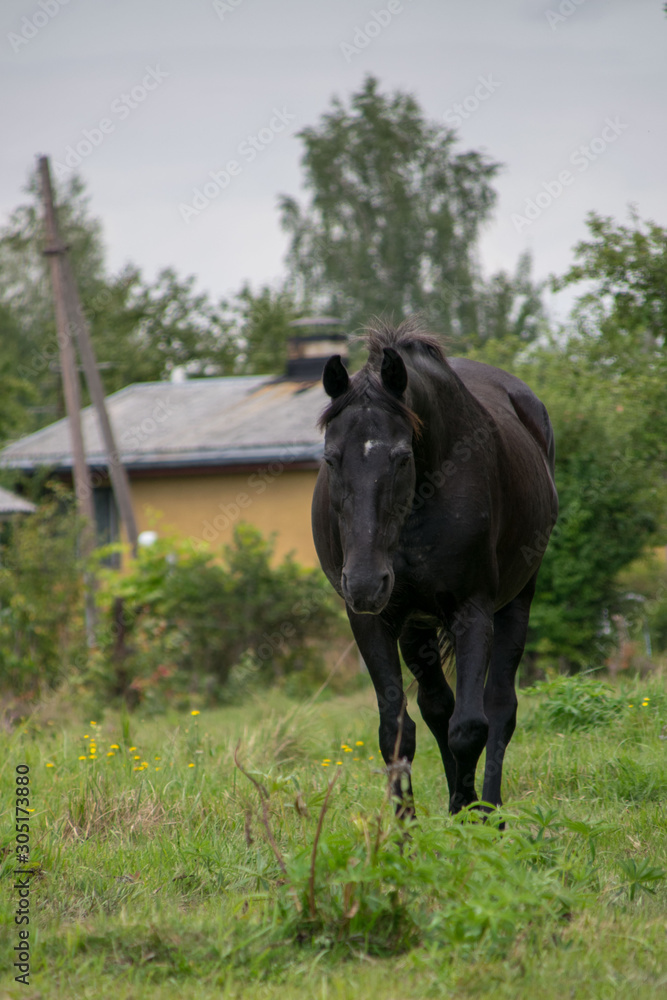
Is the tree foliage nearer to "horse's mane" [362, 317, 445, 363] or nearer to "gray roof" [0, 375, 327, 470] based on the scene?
"gray roof" [0, 375, 327, 470]

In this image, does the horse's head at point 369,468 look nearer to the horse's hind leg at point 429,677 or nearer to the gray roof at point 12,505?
the horse's hind leg at point 429,677

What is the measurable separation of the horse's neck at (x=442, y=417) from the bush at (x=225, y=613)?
8290 mm

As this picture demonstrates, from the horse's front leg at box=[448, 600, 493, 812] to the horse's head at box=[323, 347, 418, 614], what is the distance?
62 centimetres

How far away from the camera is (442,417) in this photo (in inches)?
167

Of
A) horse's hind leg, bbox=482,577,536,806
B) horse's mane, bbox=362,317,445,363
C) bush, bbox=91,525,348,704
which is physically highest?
horse's mane, bbox=362,317,445,363

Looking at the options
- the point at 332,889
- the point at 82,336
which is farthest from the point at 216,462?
the point at 332,889

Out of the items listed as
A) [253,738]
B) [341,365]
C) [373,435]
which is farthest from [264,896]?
[253,738]

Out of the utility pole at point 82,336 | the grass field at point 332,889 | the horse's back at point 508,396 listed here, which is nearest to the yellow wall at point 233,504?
the utility pole at point 82,336

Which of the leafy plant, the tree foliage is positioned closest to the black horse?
the leafy plant

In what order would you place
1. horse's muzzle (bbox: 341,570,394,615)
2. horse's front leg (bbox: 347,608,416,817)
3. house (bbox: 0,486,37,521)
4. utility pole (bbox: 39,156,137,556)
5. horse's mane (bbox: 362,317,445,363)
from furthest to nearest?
house (bbox: 0,486,37,521), utility pole (bbox: 39,156,137,556), horse's mane (bbox: 362,317,445,363), horse's front leg (bbox: 347,608,416,817), horse's muzzle (bbox: 341,570,394,615)

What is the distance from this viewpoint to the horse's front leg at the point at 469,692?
3996 millimetres

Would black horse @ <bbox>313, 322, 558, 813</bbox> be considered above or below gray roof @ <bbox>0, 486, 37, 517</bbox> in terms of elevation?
above

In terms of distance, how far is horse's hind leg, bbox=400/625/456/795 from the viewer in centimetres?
485

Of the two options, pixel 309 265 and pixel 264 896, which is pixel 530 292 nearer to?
pixel 309 265
